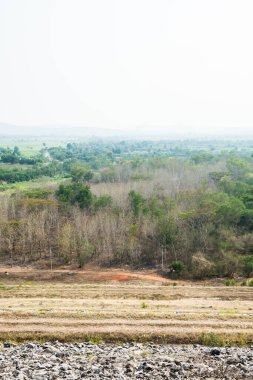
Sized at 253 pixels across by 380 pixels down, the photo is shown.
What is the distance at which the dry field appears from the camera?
19.8 metres

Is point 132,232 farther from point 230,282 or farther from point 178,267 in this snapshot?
point 230,282

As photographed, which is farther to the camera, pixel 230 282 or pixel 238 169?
pixel 238 169

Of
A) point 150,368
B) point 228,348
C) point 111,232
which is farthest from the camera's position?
point 111,232

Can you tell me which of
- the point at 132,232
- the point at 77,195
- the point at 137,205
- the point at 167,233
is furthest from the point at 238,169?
the point at 132,232

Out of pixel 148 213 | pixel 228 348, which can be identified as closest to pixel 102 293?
pixel 228 348

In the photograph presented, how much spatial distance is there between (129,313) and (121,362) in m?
5.75

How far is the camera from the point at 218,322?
2144cm

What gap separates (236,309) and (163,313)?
451 centimetres

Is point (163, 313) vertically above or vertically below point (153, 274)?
above

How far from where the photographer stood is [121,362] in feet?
54.9

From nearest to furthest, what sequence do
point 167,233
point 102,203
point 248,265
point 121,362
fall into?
point 121,362 < point 248,265 < point 167,233 < point 102,203

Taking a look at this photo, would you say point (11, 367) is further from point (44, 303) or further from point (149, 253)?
point (149, 253)

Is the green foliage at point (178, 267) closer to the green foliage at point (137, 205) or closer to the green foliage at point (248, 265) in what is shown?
the green foliage at point (248, 265)

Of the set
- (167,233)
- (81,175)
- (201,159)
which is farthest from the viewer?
(201,159)
